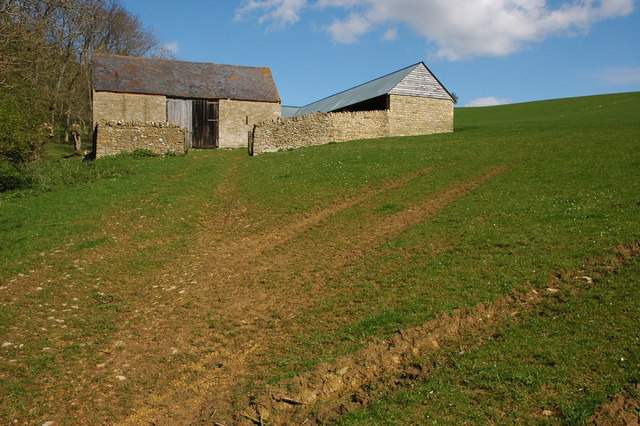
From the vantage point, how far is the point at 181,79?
119 feet

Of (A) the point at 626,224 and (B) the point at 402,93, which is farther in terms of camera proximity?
(B) the point at 402,93

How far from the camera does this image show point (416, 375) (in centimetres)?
590

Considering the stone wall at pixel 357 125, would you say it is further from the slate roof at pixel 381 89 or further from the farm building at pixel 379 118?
the slate roof at pixel 381 89

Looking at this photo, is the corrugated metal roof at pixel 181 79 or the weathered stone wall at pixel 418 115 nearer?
the weathered stone wall at pixel 418 115

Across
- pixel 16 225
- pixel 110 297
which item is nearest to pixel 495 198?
pixel 110 297

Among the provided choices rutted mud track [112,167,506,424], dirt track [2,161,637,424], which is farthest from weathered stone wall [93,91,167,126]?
dirt track [2,161,637,424]

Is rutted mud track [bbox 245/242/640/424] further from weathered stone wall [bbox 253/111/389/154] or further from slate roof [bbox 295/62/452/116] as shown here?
slate roof [bbox 295/62/452/116]

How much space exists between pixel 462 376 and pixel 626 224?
6691 millimetres

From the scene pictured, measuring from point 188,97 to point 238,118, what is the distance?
4.20 metres

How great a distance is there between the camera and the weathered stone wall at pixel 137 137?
26.4m

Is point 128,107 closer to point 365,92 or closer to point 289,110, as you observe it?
point 365,92

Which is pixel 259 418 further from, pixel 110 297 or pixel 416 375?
pixel 110 297

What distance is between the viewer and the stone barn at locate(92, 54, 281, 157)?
3384cm

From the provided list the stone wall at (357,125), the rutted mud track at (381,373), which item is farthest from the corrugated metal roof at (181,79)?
the rutted mud track at (381,373)
